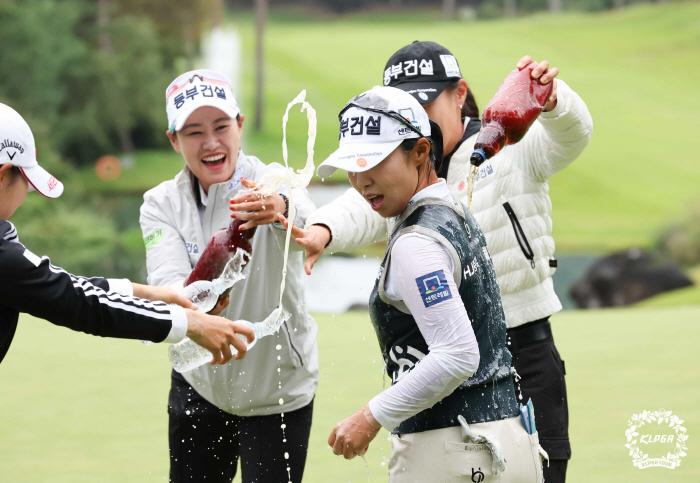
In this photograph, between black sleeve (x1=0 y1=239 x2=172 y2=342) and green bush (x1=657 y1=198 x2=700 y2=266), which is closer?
black sleeve (x1=0 y1=239 x2=172 y2=342)

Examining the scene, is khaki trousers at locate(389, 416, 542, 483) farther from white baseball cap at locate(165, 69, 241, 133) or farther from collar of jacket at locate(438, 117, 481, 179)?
white baseball cap at locate(165, 69, 241, 133)

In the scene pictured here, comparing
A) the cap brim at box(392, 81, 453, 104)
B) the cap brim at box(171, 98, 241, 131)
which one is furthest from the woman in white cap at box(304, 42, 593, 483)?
the cap brim at box(171, 98, 241, 131)

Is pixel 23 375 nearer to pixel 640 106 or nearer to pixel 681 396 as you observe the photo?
pixel 681 396

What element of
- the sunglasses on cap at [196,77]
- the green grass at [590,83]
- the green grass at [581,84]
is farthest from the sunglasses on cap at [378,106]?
the green grass at [590,83]

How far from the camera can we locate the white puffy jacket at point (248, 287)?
2.71 m

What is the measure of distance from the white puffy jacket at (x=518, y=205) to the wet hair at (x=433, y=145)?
2.14 ft

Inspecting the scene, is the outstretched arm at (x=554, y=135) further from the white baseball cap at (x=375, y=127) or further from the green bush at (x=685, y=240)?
the green bush at (x=685, y=240)

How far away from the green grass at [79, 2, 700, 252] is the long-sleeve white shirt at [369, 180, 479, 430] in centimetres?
1317

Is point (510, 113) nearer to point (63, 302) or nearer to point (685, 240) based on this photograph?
point (63, 302)

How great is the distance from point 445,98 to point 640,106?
681 inches

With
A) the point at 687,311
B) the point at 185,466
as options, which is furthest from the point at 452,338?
the point at 687,311

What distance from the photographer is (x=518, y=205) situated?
2.74 metres

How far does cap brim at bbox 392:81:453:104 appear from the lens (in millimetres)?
2621

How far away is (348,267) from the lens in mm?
13773
